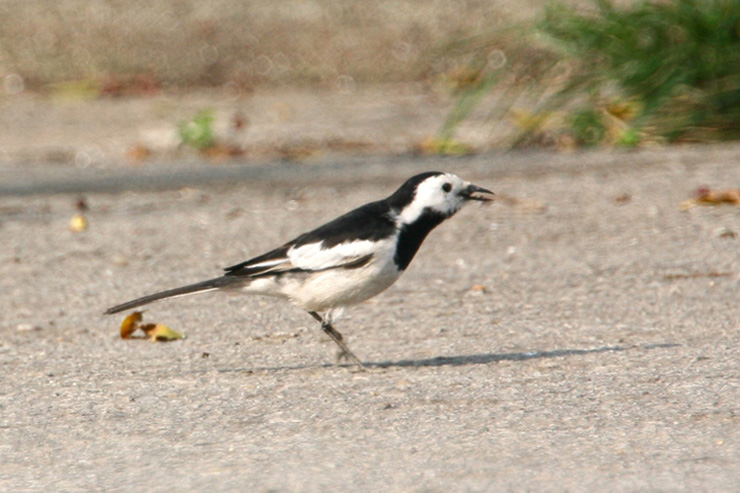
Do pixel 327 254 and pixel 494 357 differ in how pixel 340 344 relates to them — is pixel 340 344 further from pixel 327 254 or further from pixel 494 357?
pixel 494 357

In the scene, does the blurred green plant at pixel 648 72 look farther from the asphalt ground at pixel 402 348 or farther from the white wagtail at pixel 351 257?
the white wagtail at pixel 351 257

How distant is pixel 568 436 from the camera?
3865 millimetres

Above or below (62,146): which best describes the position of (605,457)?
below

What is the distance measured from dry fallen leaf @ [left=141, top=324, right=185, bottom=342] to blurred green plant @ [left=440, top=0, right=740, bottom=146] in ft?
15.7

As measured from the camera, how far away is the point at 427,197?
5.05 metres

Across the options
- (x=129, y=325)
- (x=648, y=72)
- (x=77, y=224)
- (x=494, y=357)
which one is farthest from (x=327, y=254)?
(x=648, y=72)

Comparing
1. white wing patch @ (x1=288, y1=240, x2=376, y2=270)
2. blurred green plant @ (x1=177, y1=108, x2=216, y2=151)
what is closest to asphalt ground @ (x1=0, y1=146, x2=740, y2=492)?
white wing patch @ (x1=288, y1=240, x2=376, y2=270)

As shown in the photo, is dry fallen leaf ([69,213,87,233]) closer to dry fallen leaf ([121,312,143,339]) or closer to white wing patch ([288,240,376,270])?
dry fallen leaf ([121,312,143,339])

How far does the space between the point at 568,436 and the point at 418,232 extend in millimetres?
1378

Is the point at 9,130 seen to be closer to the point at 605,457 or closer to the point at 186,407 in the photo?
the point at 186,407

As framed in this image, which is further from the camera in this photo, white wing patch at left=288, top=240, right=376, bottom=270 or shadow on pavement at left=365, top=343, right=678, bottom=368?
shadow on pavement at left=365, top=343, right=678, bottom=368

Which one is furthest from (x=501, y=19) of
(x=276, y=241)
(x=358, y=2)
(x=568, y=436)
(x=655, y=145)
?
(x=568, y=436)

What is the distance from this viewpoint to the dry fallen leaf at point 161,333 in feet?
18.3

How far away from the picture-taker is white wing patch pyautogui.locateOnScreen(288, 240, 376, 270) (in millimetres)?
4855
